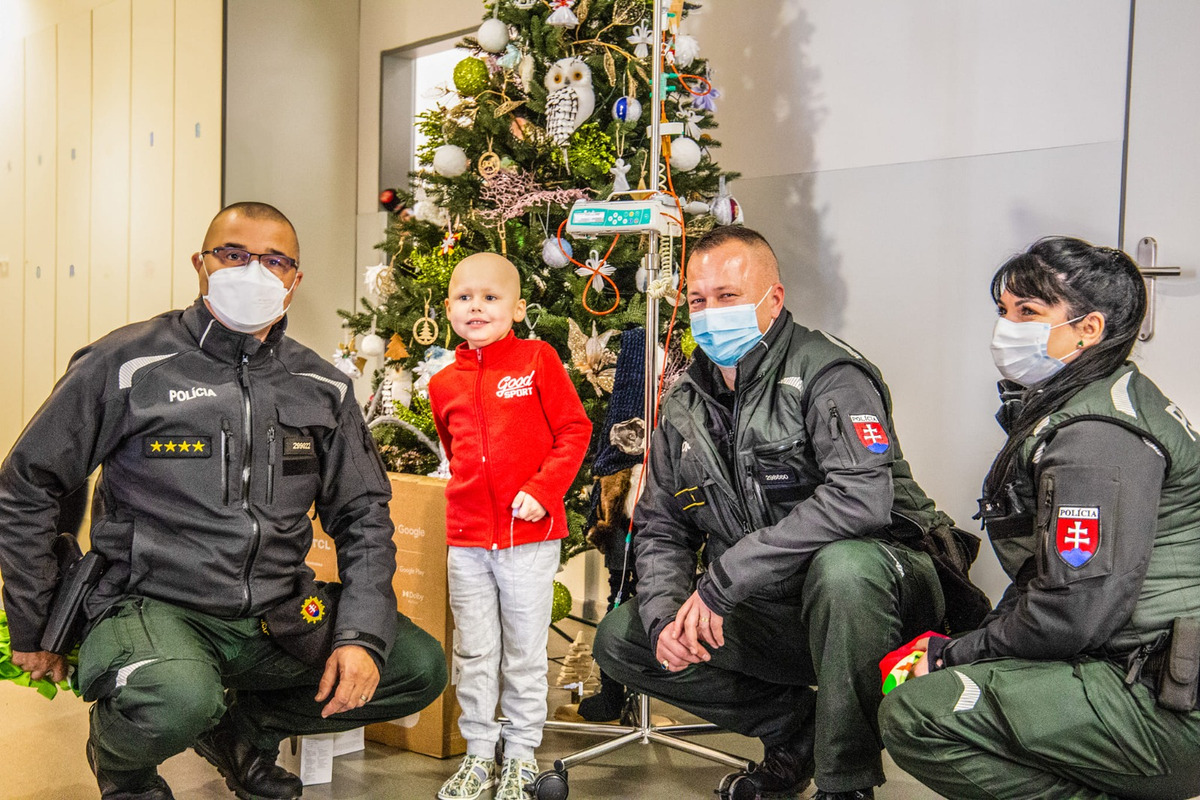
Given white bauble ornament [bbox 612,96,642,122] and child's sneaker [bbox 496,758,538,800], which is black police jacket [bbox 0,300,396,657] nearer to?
child's sneaker [bbox 496,758,538,800]

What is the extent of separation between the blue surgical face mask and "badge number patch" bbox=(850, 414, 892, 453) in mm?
291

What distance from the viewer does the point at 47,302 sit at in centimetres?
611

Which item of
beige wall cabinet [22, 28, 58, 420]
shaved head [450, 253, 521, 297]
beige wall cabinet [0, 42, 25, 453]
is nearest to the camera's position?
shaved head [450, 253, 521, 297]

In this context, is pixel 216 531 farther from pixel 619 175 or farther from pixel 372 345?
pixel 619 175

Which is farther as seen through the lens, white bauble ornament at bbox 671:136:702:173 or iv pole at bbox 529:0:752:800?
white bauble ornament at bbox 671:136:702:173

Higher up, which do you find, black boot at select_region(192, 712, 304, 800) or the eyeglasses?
the eyeglasses

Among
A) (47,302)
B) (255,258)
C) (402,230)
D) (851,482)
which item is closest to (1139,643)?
(851,482)

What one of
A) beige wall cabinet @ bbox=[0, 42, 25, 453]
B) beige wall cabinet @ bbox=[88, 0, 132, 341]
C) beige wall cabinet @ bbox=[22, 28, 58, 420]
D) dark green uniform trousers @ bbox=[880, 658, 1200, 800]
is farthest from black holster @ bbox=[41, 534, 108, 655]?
beige wall cabinet @ bbox=[0, 42, 25, 453]

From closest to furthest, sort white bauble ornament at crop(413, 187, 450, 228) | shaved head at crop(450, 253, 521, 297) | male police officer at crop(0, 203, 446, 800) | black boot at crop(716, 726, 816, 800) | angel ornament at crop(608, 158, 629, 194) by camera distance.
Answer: male police officer at crop(0, 203, 446, 800) → black boot at crop(716, 726, 816, 800) → shaved head at crop(450, 253, 521, 297) → angel ornament at crop(608, 158, 629, 194) → white bauble ornament at crop(413, 187, 450, 228)

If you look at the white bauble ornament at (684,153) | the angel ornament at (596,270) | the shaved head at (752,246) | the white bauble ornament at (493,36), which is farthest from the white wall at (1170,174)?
the white bauble ornament at (493,36)

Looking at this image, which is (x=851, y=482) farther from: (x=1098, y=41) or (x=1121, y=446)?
(x=1098, y=41)

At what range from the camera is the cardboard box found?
248 centimetres

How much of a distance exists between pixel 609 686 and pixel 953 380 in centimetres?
153

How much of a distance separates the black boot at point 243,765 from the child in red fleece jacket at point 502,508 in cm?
36
